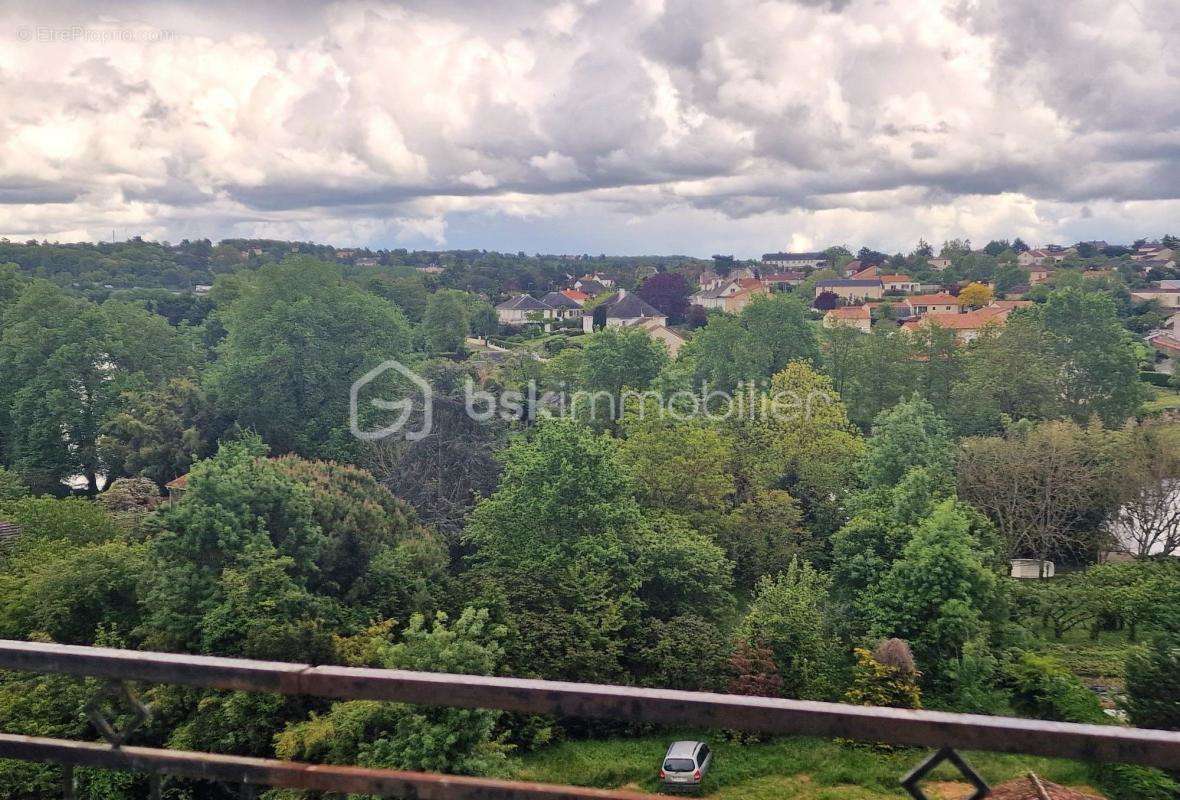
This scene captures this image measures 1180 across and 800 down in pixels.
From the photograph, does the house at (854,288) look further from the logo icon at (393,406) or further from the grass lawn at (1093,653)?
the grass lawn at (1093,653)

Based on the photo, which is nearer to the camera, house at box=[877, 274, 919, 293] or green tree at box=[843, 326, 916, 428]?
green tree at box=[843, 326, 916, 428]

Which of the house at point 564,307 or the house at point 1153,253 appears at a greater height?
the house at point 1153,253

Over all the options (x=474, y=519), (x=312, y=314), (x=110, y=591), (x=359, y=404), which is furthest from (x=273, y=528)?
(x=312, y=314)

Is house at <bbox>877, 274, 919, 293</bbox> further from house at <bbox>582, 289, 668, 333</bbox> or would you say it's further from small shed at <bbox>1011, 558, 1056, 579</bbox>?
small shed at <bbox>1011, 558, 1056, 579</bbox>

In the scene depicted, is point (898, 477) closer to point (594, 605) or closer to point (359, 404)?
point (594, 605)

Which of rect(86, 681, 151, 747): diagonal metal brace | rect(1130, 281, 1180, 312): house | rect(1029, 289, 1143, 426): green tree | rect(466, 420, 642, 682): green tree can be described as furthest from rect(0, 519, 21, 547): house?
rect(1130, 281, 1180, 312): house

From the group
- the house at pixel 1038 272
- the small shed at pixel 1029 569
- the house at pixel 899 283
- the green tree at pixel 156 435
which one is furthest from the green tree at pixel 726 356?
the house at pixel 899 283
